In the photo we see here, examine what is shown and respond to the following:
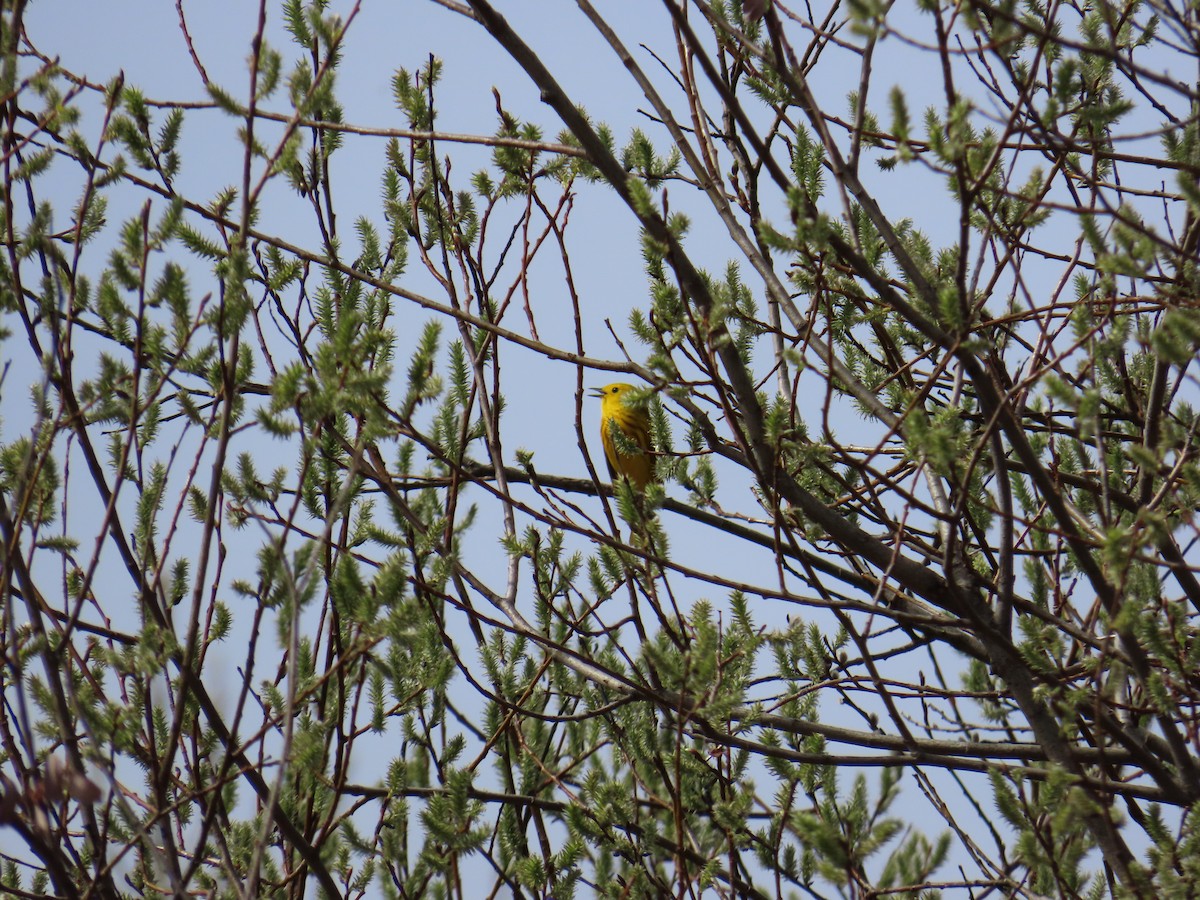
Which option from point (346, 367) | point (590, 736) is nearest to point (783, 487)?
point (346, 367)

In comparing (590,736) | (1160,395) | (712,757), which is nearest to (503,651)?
(590,736)

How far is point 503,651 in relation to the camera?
373 centimetres

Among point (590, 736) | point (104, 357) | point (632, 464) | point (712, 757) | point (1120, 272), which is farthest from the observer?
point (632, 464)

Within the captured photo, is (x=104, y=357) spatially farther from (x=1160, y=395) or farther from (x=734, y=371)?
(x=1160, y=395)

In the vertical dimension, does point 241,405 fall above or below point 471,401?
below

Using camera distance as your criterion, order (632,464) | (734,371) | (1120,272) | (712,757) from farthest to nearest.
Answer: (632,464) → (712,757) → (734,371) → (1120,272)

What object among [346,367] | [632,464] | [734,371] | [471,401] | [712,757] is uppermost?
[632,464]

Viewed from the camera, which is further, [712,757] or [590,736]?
[590,736]

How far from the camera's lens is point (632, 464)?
761 cm

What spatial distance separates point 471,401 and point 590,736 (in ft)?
3.75

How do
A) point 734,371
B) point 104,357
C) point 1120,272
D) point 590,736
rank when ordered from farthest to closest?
point 590,736, point 734,371, point 104,357, point 1120,272

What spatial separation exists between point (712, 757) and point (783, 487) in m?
0.83

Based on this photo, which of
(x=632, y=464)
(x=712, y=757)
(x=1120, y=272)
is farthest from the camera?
(x=632, y=464)

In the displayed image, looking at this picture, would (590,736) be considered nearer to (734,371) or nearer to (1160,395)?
(734,371)
